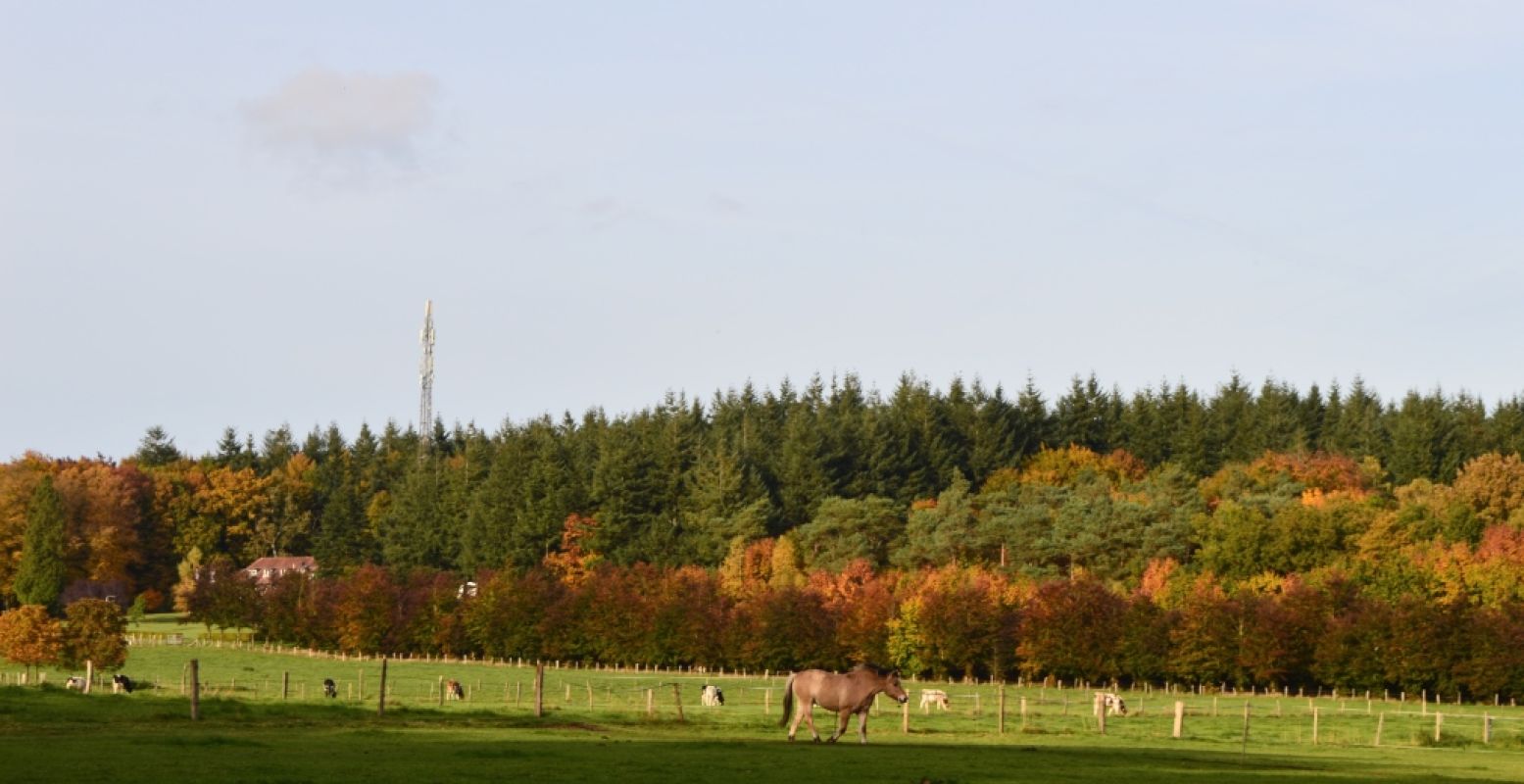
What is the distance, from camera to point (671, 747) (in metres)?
37.5

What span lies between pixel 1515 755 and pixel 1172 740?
9166mm

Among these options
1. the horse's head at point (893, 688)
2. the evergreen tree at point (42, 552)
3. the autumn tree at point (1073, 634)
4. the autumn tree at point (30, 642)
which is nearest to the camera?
the horse's head at point (893, 688)

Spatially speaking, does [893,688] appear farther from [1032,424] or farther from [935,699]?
[1032,424]

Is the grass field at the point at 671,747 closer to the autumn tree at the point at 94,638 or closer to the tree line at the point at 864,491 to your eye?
the autumn tree at the point at 94,638

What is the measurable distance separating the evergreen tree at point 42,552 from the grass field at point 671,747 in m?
97.8

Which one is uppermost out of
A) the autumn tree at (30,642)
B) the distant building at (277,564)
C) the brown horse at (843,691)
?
the distant building at (277,564)

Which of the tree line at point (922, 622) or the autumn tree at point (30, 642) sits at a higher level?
the tree line at point (922, 622)

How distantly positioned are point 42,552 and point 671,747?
426ft

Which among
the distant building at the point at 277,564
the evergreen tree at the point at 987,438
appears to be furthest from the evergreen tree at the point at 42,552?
the evergreen tree at the point at 987,438

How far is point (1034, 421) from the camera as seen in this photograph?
184m

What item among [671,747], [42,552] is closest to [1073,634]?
[671,747]

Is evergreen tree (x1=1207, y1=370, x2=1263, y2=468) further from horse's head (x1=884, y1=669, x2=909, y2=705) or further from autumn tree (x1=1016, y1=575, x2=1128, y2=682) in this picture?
horse's head (x1=884, y1=669, x2=909, y2=705)

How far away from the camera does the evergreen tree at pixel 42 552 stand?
15100 cm

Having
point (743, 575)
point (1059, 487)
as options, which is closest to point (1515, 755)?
point (743, 575)
